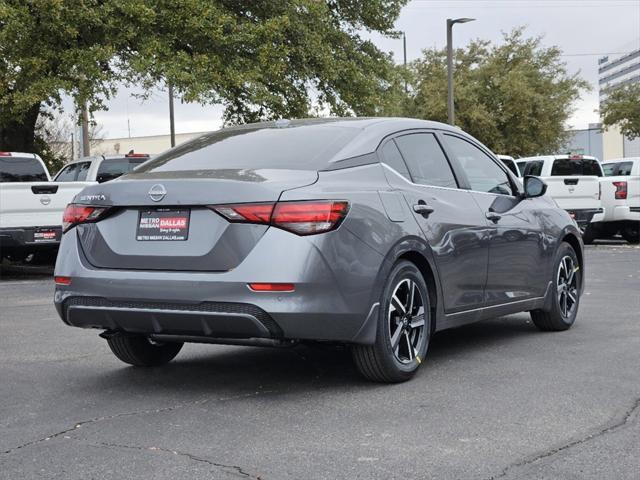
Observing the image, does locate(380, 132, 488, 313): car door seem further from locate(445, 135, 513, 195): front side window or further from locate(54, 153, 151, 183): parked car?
locate(54, 153, 151, 183): parked car

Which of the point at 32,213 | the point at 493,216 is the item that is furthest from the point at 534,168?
the point at 493,216

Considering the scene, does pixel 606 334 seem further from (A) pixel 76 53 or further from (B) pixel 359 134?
(A) pixel 76 53

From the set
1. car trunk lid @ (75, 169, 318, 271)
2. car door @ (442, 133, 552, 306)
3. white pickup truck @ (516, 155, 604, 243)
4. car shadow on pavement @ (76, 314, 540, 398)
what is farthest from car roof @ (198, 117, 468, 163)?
white pickup truck @ (516, 155, 604, 243)

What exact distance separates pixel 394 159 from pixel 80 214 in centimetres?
191

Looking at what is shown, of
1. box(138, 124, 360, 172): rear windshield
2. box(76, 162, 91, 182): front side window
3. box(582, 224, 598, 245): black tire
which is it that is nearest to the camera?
box(138, 124, 360, 172): rear windshield

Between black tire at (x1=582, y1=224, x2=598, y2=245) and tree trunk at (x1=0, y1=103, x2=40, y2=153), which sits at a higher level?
tree trunk at (x1=0, y1=103, x2=40, y2=153)

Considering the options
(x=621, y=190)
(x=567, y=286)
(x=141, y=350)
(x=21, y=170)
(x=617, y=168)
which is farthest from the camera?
(x=617, y=168)

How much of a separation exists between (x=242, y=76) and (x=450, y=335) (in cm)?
1453

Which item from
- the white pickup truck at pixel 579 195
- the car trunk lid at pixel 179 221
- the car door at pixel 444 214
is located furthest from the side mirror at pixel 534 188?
the white pickup truck at pixel 579 195

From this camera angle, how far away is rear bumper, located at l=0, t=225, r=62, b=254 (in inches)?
560

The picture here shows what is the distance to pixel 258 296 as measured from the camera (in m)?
5.09

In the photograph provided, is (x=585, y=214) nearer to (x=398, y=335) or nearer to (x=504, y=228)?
(x=504, y=228)

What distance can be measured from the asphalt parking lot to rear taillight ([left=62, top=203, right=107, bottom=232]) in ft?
3.20

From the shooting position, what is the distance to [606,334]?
7695mm
